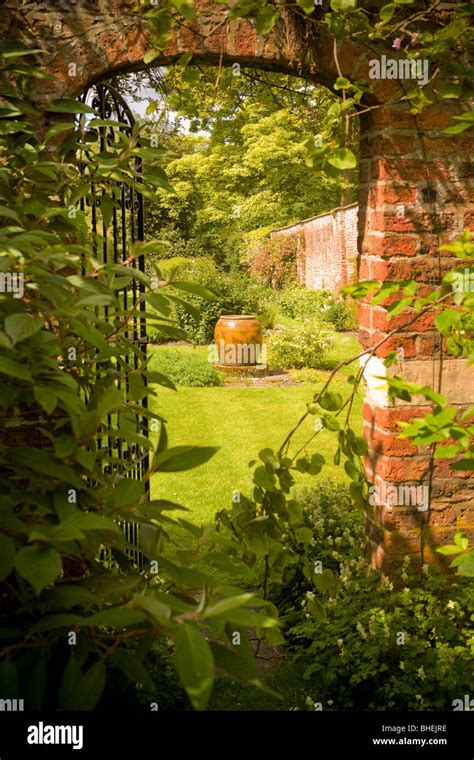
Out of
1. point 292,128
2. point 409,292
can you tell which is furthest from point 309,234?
point 409,292

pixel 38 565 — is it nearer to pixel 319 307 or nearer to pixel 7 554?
pixel 7 554

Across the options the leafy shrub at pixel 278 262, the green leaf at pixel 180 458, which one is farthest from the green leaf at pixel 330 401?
the leafy shrub at pixel 278 262

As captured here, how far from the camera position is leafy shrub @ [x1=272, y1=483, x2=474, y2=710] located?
3223 mm

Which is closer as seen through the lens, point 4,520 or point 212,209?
point 4,520

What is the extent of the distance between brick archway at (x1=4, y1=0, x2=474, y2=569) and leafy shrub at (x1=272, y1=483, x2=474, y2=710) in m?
0.18

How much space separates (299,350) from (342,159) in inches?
378

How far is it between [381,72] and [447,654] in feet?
8.61

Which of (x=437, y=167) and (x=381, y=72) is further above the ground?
(x=381, y=72)

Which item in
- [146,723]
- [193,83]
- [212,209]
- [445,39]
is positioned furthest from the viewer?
[212,209]

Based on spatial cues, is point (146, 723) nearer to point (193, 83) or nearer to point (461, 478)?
point (461, 478)

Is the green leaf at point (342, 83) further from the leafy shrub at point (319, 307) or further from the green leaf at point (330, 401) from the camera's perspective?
the leafy shrub at point (319, 307)

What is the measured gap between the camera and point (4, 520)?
1.50 metres

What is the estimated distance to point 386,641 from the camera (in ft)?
11.1

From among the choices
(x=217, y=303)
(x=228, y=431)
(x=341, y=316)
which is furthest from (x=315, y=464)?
(x=341, y=316)
